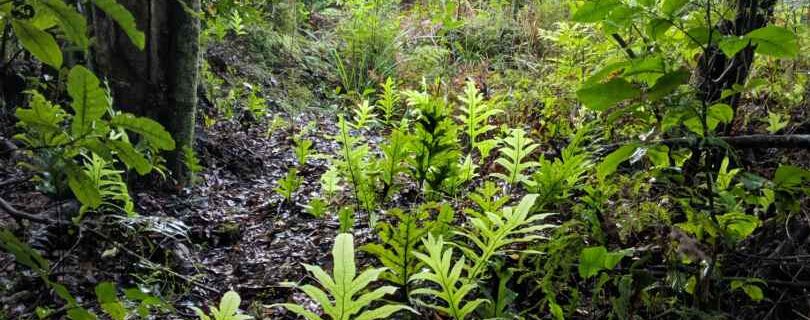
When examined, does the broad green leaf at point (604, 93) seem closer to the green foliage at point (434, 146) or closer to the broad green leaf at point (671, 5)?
the broad green leaf at point (671, 5)

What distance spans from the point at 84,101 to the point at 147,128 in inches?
5.0

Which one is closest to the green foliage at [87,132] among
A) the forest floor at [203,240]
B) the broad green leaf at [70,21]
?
the broad green leaf at [70,21]

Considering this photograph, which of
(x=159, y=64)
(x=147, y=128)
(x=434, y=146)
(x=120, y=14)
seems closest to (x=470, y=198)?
(x=434, y=146)

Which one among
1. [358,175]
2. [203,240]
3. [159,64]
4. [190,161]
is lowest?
[203,240]

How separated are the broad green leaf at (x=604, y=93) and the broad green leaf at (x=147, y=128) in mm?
882

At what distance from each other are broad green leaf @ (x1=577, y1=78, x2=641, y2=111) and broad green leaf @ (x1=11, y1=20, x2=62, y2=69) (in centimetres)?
106

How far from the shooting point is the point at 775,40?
113 centimetres

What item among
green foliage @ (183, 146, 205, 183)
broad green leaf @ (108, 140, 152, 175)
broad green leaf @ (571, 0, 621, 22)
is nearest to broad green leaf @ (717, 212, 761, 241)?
broad green leaf @ (571, 0, 621, 22)

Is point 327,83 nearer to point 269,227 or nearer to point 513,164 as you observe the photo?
point 269,227

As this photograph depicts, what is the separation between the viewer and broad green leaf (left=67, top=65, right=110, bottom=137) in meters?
1.04

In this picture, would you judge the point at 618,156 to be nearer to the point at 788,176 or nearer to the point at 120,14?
the point at 788,176

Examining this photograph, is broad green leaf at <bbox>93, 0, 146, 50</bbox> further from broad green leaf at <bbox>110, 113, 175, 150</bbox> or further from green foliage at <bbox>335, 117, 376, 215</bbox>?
green foliage at <bbox>335, 117, 376, 215</bbox>

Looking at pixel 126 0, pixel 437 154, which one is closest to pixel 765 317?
pixel 437 154

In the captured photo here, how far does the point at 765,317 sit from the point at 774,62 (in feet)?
9.11
